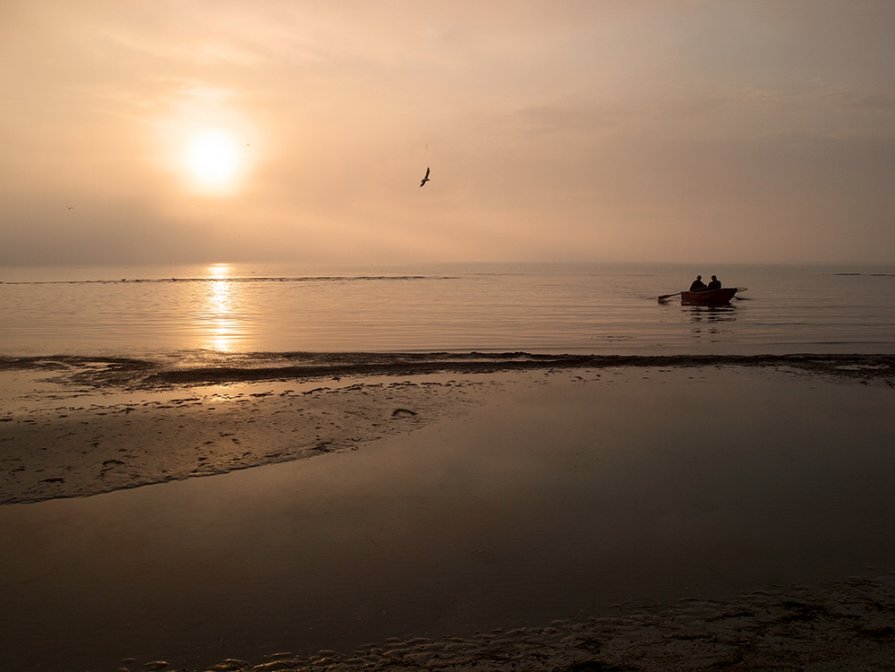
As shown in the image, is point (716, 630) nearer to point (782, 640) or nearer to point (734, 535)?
point (782, 640)

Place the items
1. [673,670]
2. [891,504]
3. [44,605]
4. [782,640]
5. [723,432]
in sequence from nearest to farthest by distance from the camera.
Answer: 1. [673,670]
2. [782,640]
3. [44,605]
4. [891,504]
5. [723,432]

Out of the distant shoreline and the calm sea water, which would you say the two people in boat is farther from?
the distant shoreline

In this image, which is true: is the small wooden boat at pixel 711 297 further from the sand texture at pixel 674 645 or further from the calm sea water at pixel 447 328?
the sand texture at pixel 674 645

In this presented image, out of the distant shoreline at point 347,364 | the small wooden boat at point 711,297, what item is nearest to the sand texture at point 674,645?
the distant shoreline at point 347,364

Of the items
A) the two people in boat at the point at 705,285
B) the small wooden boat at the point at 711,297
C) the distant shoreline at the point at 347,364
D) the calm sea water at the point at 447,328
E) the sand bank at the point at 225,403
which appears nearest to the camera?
the sand bank at the point at 225,403

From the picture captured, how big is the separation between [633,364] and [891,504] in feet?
38.3

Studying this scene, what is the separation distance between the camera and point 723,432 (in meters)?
11.6

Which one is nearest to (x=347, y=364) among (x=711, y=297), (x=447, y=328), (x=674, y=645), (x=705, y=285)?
(x=447, y=328)

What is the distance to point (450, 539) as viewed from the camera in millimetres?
7141

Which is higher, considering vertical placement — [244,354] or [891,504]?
[244,354]

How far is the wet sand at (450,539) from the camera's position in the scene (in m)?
5.11

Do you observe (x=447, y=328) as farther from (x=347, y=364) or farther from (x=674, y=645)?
(x=674, y=645)

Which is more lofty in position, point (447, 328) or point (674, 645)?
point (447, 328)

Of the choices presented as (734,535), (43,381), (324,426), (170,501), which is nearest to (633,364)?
(324,426)
